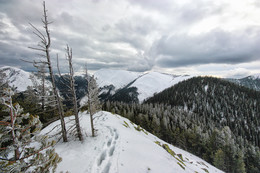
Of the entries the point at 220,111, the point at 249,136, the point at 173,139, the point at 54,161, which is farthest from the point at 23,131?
the point at 220,111

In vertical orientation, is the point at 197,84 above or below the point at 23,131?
below

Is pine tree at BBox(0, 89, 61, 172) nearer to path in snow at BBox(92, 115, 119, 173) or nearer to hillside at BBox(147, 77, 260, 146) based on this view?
path in snow at BBox(92, 115, 119, 173)

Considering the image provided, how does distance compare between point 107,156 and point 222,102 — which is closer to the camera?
point 107,156

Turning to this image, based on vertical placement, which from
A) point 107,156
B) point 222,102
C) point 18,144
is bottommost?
point 222,102

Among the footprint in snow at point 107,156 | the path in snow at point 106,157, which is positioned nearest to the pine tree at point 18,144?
the path in snow at point 106,157

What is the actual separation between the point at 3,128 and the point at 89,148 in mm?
7031

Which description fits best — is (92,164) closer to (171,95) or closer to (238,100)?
(171,95)

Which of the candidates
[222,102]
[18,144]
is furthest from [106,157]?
[222,102]

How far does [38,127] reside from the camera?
416 centimetres

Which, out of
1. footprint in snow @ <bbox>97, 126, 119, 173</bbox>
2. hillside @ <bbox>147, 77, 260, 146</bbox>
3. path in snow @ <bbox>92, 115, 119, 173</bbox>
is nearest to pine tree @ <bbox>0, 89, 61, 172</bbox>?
path in snow @ <bbox>92, 115, 119, 173</bbox>

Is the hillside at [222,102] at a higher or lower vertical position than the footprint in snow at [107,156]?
lower

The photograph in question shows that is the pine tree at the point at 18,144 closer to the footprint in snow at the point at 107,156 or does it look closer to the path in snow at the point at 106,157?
the path in snow at the point at 106,157

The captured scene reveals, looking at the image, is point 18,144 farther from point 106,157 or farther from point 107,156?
point 107,156

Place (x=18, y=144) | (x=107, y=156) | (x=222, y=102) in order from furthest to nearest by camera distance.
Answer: (x=222, y=102) → (x=107, y=156) → (x=18, y=144)
